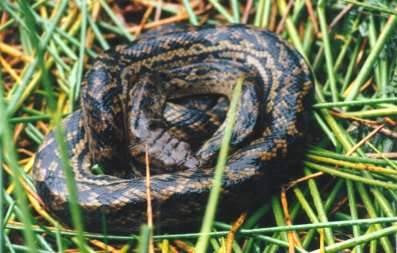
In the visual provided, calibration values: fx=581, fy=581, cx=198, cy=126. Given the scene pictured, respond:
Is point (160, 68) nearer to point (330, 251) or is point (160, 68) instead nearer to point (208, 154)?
point (208, 154)

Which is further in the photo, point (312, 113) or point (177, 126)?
point (177, 126)

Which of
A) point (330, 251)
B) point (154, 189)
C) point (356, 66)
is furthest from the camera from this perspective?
point (356, 66)

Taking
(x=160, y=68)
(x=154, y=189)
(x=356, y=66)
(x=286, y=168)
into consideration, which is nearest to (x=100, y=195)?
(x=154, y=189)
